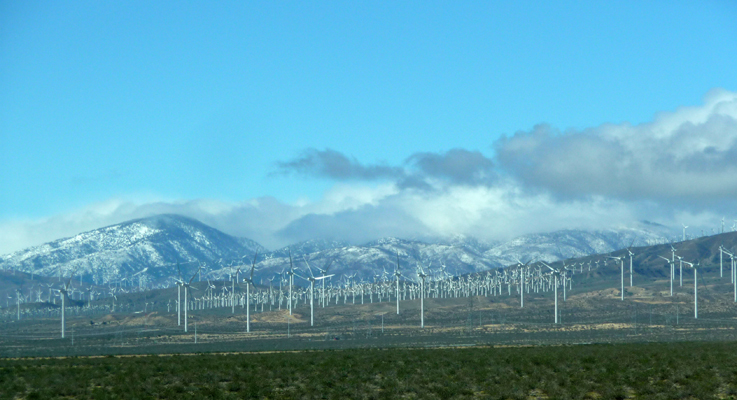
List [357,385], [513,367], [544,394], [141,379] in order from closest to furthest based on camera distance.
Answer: [544,394] → [357,385] → [141,379] → [513,367]

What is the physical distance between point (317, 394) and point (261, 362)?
22363mm

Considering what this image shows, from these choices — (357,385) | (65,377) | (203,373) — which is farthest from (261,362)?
(357,385)

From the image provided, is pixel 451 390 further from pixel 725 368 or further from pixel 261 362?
pixel 261 362

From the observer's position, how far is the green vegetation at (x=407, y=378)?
4416 centimetres

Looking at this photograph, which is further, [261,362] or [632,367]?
[261,362]

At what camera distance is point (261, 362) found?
66.4 m

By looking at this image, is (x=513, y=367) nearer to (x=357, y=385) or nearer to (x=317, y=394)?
(x=357, y=385)

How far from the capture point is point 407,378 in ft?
166

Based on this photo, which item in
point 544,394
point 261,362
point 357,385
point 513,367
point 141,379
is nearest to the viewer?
point 544,394

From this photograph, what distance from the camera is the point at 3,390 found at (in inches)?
1938

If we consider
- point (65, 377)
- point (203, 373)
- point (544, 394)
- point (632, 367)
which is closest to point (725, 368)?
point (632, 367)

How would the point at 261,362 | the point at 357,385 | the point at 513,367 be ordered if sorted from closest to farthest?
1. the point at 357,385
2. the point at 513,367
3. the point at 261,362

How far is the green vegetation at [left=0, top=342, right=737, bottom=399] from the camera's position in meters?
44.2

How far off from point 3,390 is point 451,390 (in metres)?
25.0
